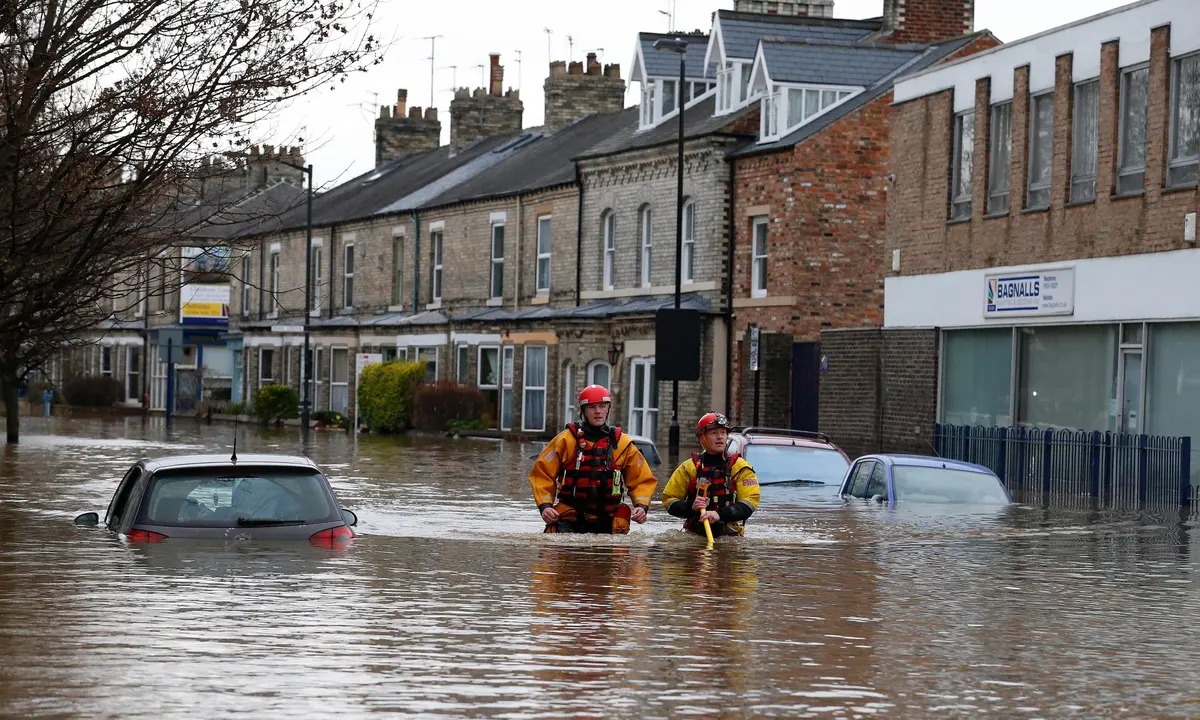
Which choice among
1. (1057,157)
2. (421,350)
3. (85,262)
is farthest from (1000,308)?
(421,350)

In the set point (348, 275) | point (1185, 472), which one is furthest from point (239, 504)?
point (348, 275)

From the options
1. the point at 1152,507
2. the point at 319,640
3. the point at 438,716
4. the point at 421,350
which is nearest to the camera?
the point at 438,716

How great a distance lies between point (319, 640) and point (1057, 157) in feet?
76.5

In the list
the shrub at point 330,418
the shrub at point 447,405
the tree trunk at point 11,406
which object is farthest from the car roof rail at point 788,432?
the shrub at point 330,418

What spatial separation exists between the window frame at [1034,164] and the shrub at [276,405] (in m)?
36.1

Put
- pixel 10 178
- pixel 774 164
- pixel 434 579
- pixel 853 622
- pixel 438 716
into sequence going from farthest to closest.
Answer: pixel 774 164 < pixel 10 178 < pixel 434 579 < pixel 853 622 < pixel 438 716

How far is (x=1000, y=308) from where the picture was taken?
1309 inches

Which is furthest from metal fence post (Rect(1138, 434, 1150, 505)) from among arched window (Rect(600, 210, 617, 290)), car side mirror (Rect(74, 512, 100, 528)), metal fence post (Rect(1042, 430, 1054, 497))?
arched window (Rect(600, 210, 617, 290))

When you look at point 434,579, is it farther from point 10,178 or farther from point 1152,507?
point 1152,507

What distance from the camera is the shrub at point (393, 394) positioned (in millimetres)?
56312

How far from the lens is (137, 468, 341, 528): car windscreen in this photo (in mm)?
13922

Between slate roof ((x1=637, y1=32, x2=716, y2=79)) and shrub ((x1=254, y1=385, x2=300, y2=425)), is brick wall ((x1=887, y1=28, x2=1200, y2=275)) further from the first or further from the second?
shrub ((x1=254, y1=385, x2=300, y2=425))

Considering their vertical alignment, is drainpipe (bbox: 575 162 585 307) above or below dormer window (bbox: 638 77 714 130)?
below

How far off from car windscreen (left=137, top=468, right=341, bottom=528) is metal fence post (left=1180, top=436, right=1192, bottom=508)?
1600 centimetres
